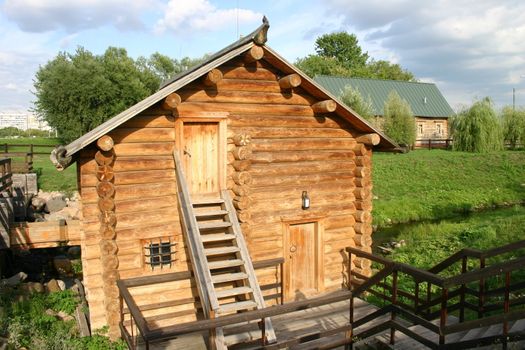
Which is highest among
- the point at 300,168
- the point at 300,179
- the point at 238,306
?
the point at 300,168

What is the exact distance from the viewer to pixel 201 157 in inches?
389

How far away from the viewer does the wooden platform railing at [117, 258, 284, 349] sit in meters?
6.24

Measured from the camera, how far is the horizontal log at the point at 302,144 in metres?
10.3

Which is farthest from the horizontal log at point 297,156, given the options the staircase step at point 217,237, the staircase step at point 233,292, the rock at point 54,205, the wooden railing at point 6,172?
the rock at point 54,205

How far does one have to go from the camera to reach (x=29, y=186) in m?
20.5

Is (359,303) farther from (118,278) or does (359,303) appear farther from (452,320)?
(118,278)

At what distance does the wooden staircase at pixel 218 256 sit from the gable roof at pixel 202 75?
1414 mm

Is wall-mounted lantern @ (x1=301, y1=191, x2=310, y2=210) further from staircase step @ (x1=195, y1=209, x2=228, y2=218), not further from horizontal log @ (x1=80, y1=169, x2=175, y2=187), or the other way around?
horizontal log @ (x1=80, y1=169, x2=175, y2=187)

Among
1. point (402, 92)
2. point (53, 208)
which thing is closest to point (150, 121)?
point (53, 208)

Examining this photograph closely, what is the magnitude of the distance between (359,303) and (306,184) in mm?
3248

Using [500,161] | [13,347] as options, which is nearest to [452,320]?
[13,347]

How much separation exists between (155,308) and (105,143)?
3.44m

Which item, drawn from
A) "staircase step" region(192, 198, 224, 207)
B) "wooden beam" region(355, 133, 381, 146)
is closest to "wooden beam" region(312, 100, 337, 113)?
"wooden beam" region(355, 133, 381, 146)

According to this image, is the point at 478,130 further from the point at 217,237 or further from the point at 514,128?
the point at 217,237
